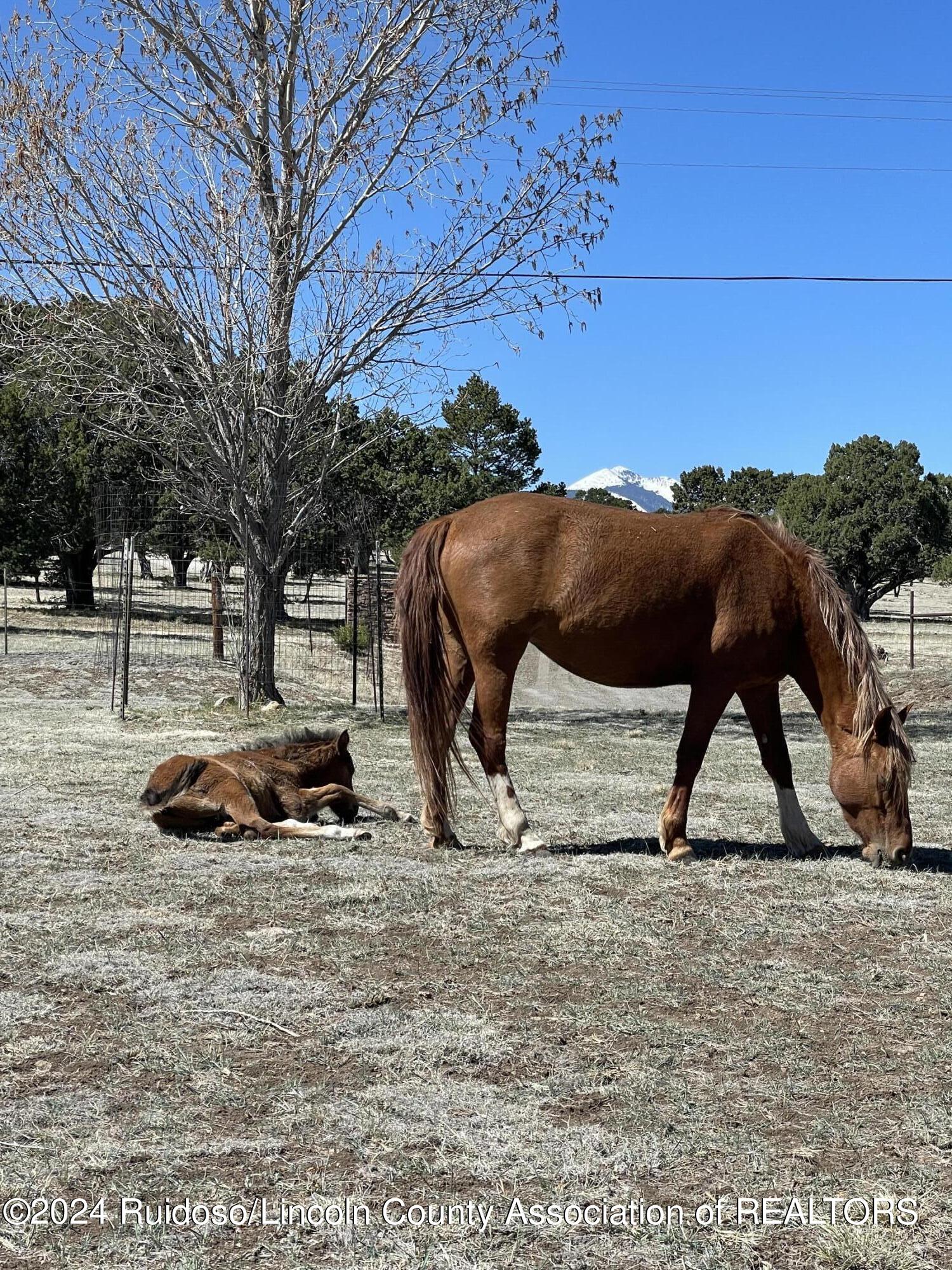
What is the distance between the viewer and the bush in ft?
71.3

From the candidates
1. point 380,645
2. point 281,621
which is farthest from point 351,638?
point 380,645

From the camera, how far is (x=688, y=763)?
6.61 metres

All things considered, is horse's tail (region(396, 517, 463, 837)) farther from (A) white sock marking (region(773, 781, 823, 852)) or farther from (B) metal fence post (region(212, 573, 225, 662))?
(B) metal fence post (region(212, 573, 225, 662))

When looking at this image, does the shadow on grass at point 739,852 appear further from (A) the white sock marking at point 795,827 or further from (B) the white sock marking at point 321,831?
(B) the white sock marking at point 321,831

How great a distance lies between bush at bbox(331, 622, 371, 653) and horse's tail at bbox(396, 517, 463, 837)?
14.3 metres

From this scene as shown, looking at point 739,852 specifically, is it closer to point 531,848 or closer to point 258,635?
point 531,848

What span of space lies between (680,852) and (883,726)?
1321 mm

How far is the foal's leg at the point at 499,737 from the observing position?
6520 millimetres

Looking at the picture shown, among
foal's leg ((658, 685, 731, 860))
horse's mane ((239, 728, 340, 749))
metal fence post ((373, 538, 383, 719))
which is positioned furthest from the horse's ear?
metal fence post ((373, 538, 383, 719))

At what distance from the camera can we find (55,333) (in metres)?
14.1

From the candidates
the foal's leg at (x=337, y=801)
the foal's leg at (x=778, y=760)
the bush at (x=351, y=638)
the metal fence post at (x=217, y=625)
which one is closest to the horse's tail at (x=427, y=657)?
the foal's leg at (x=337, y=801)

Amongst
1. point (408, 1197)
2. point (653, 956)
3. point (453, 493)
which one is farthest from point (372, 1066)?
point (453, 493)

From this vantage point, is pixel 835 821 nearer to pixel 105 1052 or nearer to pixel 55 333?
pixel 105 1052

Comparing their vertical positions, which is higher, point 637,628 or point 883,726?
point 637,628
